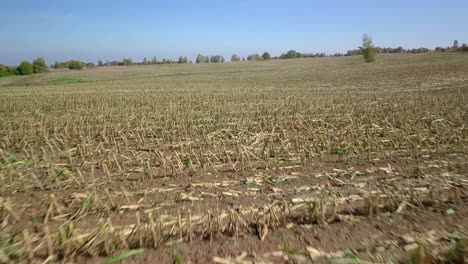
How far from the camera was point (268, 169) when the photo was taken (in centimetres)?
604

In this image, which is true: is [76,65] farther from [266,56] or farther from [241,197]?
[241,197]

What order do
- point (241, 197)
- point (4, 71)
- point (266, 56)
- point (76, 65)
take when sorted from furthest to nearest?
point (266, 56) → point (76, 65) → point (4, 71) → point (241, 197)

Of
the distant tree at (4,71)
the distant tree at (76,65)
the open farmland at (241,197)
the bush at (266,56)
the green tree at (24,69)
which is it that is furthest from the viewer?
the bush at (266,56)

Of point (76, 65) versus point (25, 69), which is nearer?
point (25, 69)

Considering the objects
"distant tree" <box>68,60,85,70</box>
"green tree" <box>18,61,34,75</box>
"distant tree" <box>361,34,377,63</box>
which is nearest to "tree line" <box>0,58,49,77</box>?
"green tree" <box>18,61,34,75</box>

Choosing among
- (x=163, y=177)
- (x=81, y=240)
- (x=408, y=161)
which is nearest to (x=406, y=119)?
(x=408, y=161)

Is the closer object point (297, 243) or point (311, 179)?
point (297, 243)

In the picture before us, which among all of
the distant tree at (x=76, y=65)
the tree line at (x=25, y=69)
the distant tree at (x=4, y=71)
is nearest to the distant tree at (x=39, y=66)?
the tree line at (x=25, y=69)

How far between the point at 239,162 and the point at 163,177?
54.9 inches

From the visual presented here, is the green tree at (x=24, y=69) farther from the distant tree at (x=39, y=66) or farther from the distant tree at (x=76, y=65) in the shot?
the distant tree at (x=76, y=65)

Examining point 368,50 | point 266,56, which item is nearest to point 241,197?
point 368,50

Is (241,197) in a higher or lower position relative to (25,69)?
higher

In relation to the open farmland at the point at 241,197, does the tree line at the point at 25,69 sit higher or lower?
lower

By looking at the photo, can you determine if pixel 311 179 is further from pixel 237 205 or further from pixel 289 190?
pixel 237 205
